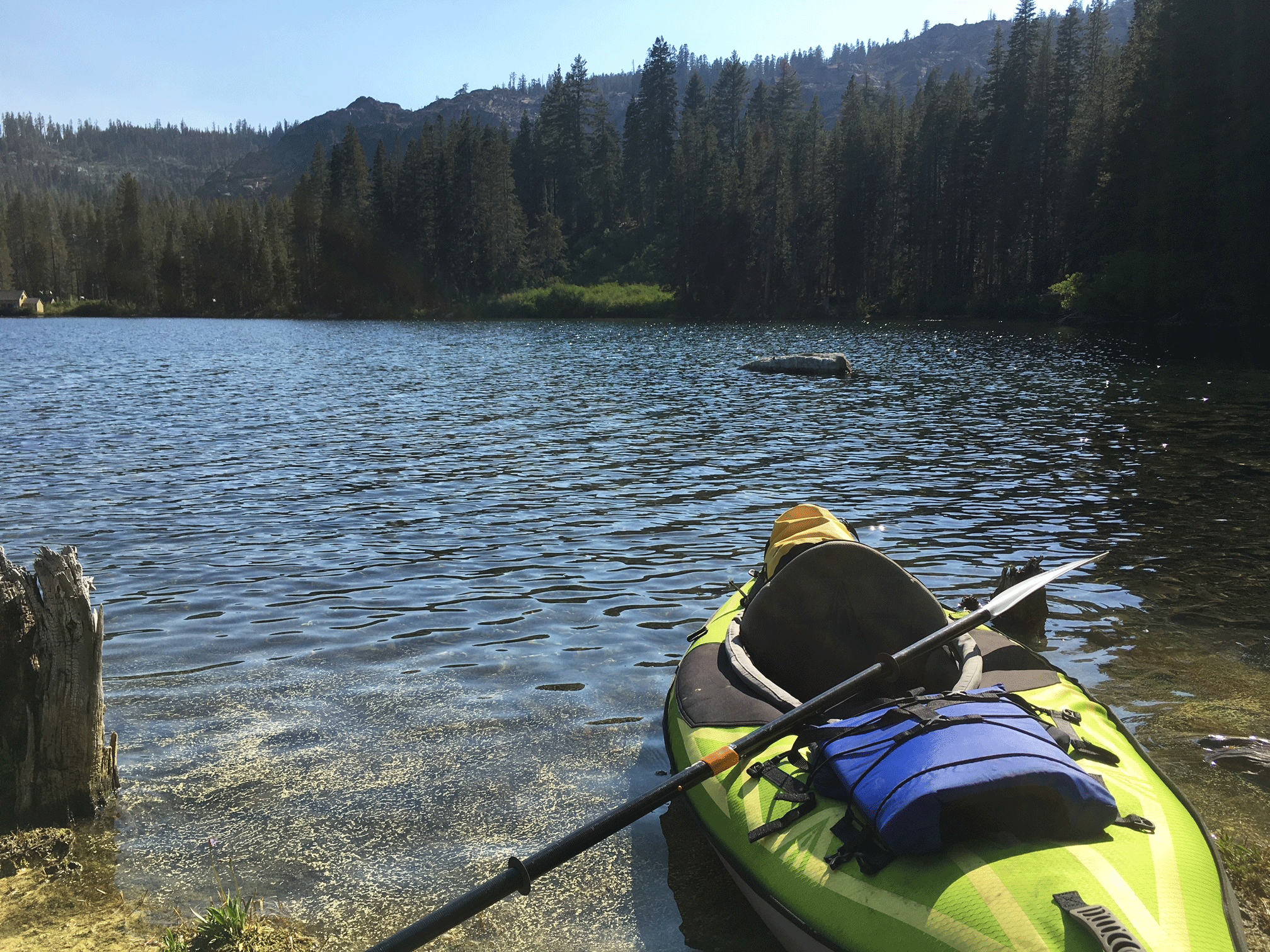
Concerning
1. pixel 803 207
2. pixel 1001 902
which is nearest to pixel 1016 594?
pixel 1001 902

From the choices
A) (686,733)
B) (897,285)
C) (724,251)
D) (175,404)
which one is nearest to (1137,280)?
(897,285)

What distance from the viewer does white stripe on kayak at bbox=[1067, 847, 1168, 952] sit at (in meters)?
3.00

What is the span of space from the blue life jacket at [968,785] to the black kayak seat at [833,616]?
1.75m

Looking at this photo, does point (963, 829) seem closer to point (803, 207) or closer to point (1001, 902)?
point (1001, 902)

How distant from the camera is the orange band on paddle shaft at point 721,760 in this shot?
4102 mm

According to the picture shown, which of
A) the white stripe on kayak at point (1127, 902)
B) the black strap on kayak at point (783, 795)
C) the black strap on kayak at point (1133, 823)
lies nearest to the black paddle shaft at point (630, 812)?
the black strap on kayak at point (783, 795)

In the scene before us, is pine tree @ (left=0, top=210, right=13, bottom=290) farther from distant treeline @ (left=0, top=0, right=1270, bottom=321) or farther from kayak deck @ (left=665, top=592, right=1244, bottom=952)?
kayak deck @ (left=665, top=592, right=1244, bottom=952)

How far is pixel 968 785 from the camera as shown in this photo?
11.1 ft

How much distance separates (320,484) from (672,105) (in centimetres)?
10271

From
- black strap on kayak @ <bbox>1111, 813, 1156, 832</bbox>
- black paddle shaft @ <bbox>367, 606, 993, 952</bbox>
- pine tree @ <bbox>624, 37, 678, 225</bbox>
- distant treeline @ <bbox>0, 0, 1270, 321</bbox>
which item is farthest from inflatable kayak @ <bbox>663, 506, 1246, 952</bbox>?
pine tree @ <bbox>624, 37, 678, 225</bbox>

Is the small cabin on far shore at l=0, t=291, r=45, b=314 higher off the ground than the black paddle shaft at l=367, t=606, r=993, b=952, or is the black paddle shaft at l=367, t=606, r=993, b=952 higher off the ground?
the small cabin on far shore at l=0, t=291, r=45, b=314

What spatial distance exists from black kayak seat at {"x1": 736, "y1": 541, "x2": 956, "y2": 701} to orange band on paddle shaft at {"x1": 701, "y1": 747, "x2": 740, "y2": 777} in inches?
63.7

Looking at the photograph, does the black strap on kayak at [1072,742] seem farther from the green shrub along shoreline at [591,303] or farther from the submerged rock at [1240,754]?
the green shrub along shoreline at [591,303]

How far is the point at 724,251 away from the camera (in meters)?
80.6
